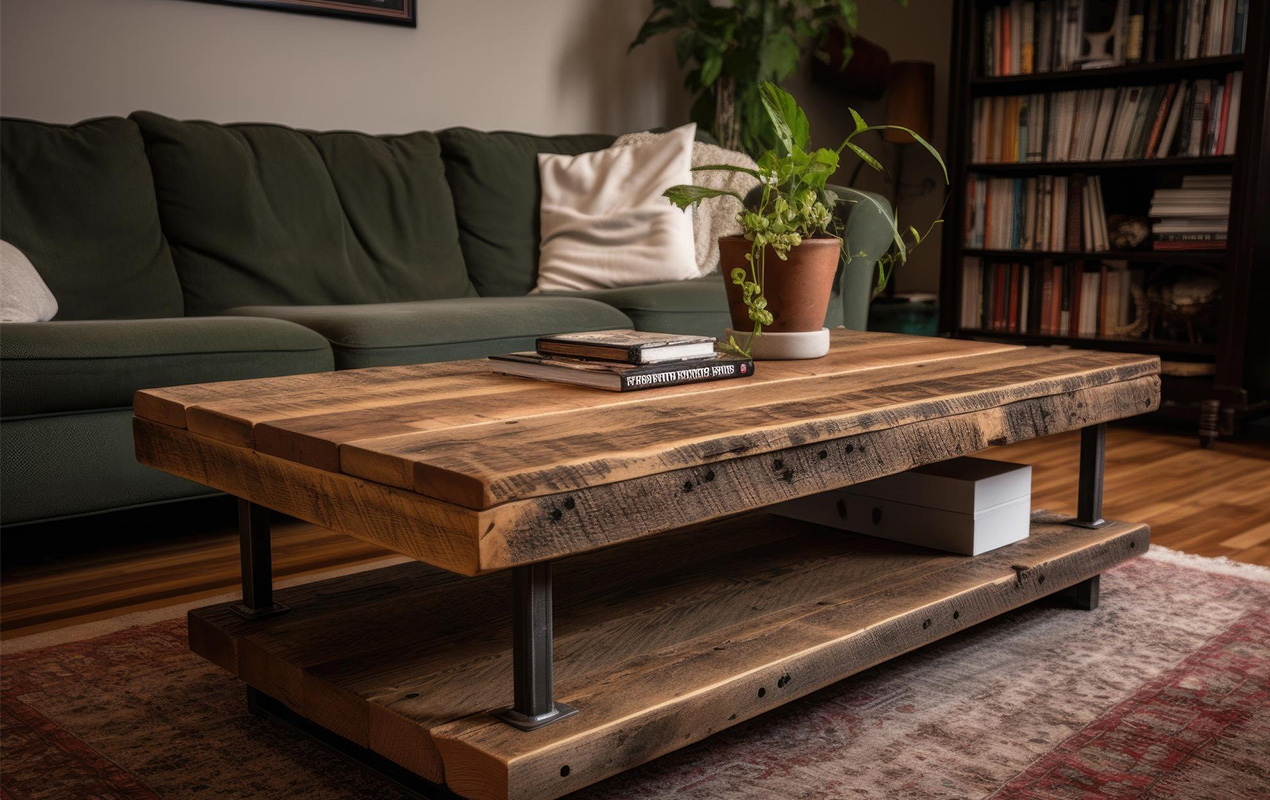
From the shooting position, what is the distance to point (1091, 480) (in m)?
1.86

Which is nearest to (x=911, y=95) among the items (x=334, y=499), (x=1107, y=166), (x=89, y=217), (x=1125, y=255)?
(x=1107, y=166)

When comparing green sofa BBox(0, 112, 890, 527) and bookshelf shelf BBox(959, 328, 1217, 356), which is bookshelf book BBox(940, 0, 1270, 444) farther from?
green sofa BBox(0, 112, 890, 527)

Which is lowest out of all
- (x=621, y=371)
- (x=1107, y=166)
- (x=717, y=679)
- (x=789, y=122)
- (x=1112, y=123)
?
(x=717, y=679)

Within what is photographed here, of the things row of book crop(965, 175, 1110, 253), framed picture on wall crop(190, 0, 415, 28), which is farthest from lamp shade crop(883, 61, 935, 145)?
framed picture on wall crop(190, 0, 415, 28)

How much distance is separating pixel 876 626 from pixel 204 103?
2529 mm

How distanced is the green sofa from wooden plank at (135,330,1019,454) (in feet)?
2.13

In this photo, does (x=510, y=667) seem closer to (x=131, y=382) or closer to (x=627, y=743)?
(x=627, y=743)

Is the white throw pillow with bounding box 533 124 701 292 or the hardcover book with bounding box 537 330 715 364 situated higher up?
the white throw pillow with bounding box 533 124 701 292

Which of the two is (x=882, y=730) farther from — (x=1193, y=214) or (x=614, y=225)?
(x=1193, y=214)

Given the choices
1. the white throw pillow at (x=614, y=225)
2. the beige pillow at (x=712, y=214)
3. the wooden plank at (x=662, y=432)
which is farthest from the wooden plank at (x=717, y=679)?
the beige pillow at (x=712, y=214)

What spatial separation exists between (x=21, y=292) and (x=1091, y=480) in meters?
1.98

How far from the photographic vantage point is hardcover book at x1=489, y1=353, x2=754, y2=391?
1.43m

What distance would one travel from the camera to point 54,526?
7.40 ft

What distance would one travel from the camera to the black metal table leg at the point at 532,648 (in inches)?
41.7
